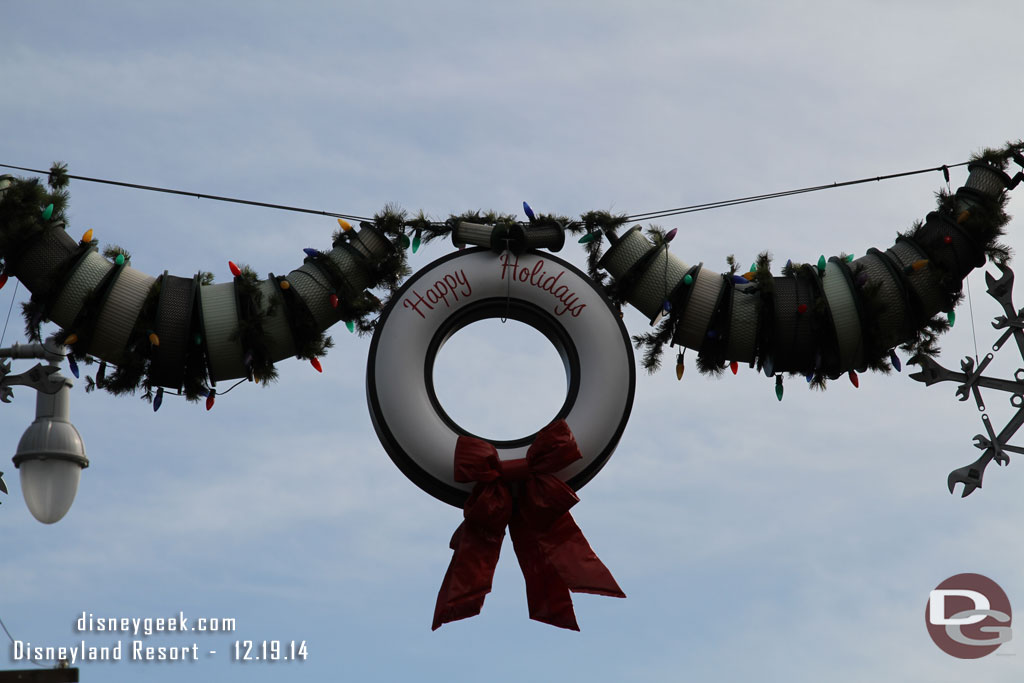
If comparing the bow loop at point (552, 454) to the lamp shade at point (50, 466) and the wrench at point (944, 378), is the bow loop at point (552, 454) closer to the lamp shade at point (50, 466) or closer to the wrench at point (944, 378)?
the wrench at point (944, 378)

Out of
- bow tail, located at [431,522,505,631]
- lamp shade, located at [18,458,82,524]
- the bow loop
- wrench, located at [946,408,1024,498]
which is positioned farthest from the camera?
wrench, located at [946,408,1024,498]

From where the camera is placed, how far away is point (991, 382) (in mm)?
6547

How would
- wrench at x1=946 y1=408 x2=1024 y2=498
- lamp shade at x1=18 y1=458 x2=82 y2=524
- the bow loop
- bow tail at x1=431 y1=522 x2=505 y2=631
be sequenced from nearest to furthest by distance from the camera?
lamp shade at x1=18 y1=458 x2=82 y2=524, bow tail at x1=431 y1=522 x2=505 y2=631, the bow loop, wrench at x1=946 y1=408 x2=1024 y2=498

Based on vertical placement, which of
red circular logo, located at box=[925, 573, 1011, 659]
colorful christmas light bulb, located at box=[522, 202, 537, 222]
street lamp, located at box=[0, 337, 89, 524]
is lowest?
red circular logo, located at box=[925, 573, 1011, 659]

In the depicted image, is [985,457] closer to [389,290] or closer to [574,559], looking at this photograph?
[574,559]

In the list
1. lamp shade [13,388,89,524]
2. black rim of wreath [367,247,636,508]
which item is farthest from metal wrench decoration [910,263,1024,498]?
lamp shade [13,388,89,524]

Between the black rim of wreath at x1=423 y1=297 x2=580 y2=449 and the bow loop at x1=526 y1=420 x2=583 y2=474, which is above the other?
the black rim of wreath at x1=423 y1=297 x2=580 y2=449

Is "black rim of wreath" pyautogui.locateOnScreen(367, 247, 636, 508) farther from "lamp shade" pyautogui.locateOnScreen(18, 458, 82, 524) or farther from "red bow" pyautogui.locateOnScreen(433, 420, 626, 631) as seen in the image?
"lamp shade" pyautogui.locateOnScreen(18, 458, 82, 524)

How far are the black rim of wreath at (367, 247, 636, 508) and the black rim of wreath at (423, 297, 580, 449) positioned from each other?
0.09 metres

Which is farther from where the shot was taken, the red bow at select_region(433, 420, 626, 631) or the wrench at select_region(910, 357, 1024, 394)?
the wrench at select_region(910, 357, 1024, 394)

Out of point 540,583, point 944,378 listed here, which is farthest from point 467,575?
point 944,378

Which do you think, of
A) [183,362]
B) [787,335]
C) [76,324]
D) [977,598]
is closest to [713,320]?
[787,335]

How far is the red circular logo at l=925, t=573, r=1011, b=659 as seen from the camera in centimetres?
662

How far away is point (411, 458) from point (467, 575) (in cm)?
59
